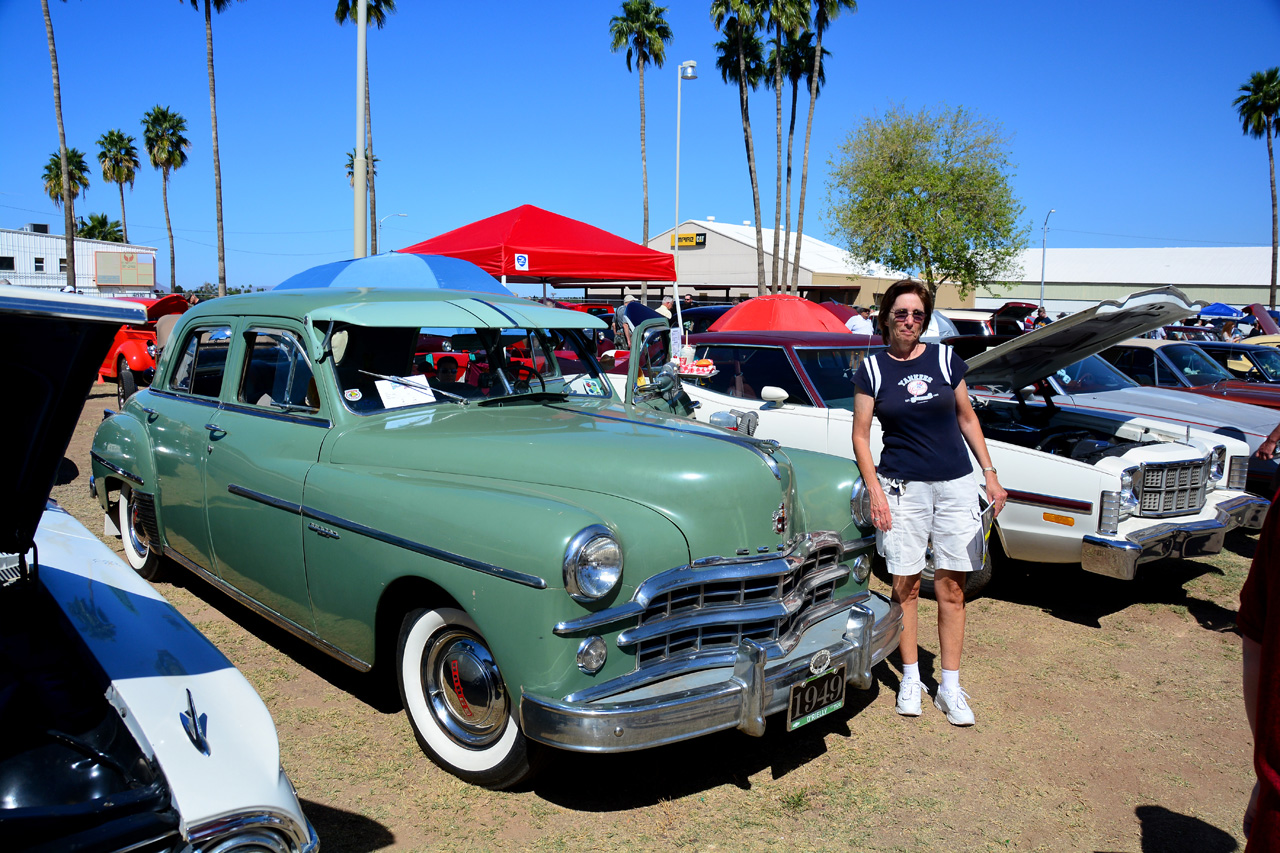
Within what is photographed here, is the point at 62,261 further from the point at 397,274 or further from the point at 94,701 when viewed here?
the point at 94,701

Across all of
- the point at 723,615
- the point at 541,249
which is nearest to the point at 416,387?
the point at 723,615

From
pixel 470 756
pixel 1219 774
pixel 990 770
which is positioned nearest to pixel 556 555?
pixel 470 756

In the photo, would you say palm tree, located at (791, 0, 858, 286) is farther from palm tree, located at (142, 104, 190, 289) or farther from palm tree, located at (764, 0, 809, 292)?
palm tree, located at (142, 104, 190, 289)

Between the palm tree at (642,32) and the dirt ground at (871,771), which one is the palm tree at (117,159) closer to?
the palm tree at (642,32)

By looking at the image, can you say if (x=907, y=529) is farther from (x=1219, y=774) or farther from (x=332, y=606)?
(x=332, y=606)

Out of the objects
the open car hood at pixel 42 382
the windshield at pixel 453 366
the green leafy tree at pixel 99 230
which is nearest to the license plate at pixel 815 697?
the windshield at pixel 453 366

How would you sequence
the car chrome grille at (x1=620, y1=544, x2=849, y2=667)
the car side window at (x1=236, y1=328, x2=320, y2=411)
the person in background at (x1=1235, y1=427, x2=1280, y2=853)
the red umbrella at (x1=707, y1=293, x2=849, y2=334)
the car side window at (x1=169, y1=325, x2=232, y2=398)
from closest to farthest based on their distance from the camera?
1. the person in background at (x1=1235, y1=427, x2=1280, y2=853)
2. the car chrome grille at (x1=620, y1=544, x2=849, y2=667)
3. the car side window at (x1=236, y1=328, x2=320, y2=411)
4. the car side window at (x1=169, y1=325, x2=232, y2=398)
5. the red umbrella at (x1=707, y1=293, x2=849, y2=334)

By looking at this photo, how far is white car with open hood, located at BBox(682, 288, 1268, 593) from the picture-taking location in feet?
15.8

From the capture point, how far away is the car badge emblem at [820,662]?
3.00m

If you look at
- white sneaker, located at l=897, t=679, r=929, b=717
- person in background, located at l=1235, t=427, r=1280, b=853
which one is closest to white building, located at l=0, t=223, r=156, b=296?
white sneaker, located at l=897, t=679, r=929, b=717

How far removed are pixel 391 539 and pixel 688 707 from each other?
1.21 meters

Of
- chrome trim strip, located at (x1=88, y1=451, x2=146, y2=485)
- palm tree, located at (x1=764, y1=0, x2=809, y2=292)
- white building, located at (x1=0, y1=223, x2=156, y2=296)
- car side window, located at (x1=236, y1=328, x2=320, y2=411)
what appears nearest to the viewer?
car side window, located at (x1=236, y1=328, x2=320, y2=411)

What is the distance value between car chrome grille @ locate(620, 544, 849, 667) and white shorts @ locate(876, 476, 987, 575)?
684 millimetres

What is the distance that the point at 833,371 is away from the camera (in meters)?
6.43
